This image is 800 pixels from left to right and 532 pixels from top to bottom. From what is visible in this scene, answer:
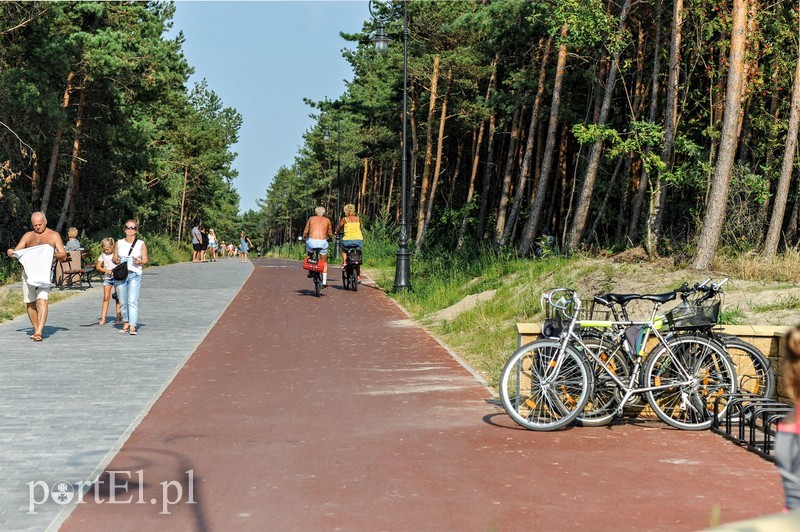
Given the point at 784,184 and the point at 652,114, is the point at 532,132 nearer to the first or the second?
the point at 652,114

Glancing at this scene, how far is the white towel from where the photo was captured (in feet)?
48.1

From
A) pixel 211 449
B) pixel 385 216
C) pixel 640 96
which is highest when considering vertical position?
pixel 640 96

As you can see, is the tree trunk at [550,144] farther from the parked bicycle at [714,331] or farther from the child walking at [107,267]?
the parked bicycle at [714,331]

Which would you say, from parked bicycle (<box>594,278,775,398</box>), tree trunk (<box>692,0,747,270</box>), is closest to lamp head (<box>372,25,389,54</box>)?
tree trunk (<box>692,0,747,270</box>)

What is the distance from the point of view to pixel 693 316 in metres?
8.92

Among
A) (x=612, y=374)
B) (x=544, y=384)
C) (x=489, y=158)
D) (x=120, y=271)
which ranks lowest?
(x=544, y=384)

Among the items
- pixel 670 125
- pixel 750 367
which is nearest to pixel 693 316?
pixel 750 367

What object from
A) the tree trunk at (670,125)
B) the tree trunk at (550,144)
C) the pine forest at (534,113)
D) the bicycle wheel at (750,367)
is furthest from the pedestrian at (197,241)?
the bicycle wheel at (750,367)

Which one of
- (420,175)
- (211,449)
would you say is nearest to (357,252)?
(211,449)

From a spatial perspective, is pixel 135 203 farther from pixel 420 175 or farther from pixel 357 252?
pixel 357 252

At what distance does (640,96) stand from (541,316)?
58.3 feet

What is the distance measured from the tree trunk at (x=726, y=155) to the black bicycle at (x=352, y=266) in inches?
380

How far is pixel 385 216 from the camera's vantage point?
1876 inches

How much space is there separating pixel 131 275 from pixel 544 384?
368 inches
